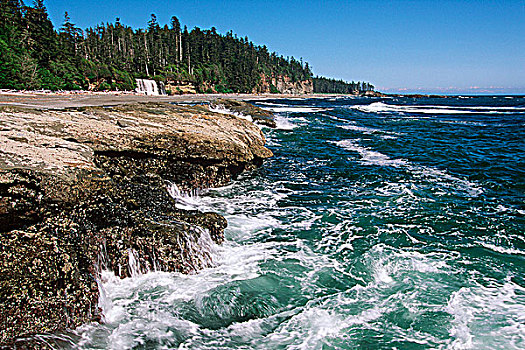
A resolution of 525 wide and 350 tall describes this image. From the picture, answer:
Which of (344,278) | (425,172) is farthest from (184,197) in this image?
(425,172)

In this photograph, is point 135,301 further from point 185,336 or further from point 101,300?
point 185,336

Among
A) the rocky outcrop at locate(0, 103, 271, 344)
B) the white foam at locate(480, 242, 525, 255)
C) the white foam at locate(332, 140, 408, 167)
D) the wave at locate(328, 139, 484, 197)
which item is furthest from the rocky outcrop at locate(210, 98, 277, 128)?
the white foam at locate(480, 242, 525, 255)

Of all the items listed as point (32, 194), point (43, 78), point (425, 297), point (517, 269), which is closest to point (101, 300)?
point (32, 194)

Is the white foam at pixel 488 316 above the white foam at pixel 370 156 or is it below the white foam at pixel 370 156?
below

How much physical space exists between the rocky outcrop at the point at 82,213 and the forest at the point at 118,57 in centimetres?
4093

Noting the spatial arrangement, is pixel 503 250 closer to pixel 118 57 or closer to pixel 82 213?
pixel 82 213

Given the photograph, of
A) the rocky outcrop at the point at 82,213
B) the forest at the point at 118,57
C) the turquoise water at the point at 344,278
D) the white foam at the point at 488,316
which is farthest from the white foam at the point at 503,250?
the forest at the point at 118,57

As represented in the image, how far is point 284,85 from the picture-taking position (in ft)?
484

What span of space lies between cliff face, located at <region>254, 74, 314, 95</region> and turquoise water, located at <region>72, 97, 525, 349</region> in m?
115

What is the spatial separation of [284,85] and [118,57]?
8662 centimetres

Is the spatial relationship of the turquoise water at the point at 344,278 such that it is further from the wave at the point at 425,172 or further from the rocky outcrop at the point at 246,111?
the rocky outcrop at the point at 246,111

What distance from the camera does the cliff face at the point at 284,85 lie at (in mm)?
130000

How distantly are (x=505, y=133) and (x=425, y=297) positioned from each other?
2644 centimetres

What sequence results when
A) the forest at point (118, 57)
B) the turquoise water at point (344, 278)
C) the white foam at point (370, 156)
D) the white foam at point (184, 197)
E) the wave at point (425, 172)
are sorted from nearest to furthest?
the turquoise water at point (344, 278) < the white foam at point (184, 197) < the wave at point (425, 172) < the white foam at point (370, 156) < the forest at point (118, 57)
